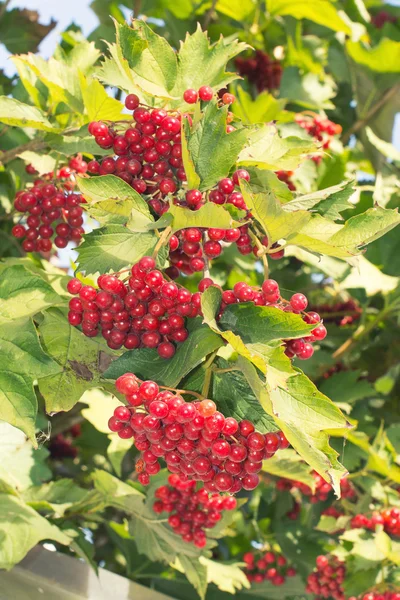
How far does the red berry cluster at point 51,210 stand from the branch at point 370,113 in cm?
131

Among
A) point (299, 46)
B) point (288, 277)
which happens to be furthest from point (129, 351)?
point (299, 46)

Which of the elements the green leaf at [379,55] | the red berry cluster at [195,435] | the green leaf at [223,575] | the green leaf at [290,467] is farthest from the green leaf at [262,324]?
the green leaf at [379,55]

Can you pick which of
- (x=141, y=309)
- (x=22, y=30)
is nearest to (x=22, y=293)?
(x=141, y=309)

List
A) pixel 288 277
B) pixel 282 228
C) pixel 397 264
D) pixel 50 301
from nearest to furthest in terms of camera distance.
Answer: pixel 282 228 < pixel 50 301 < pixel 397 264 < pixel 288 277

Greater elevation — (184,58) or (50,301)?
(184,58)

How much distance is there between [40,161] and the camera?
54.2 inches

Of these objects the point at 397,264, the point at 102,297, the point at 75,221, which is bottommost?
the point at 397,264

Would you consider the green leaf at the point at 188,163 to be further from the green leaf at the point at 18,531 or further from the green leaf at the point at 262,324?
the green leaf at the point at 18,531

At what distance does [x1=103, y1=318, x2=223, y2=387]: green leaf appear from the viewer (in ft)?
2.95

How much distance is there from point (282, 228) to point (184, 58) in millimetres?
400

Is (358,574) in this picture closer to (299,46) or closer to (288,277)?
(288,277)

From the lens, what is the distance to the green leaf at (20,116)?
1230 mm

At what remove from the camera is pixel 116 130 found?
45.4 inches

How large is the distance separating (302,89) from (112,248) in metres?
1.36
